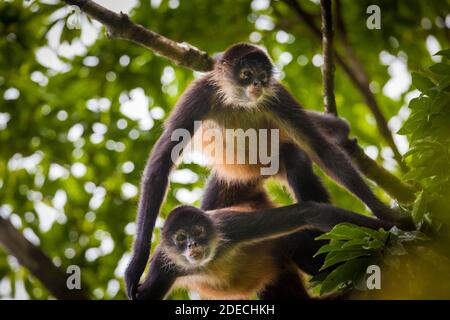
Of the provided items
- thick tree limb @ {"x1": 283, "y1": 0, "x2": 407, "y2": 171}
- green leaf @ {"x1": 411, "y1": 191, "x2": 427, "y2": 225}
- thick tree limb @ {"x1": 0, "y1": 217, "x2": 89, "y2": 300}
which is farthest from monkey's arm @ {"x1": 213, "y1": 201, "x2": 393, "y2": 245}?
thick tree limb @ {"x1": 283, "y1": 0, "x2": 407, "y2": 171}

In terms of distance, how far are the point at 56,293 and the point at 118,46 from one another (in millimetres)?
2380

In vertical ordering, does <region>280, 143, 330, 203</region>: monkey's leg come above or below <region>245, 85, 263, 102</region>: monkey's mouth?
below

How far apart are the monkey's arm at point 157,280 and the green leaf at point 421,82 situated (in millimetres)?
1546

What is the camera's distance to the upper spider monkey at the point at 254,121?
12.1ft

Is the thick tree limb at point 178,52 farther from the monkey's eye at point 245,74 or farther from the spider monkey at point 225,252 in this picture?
the spider monkey at point 225,252

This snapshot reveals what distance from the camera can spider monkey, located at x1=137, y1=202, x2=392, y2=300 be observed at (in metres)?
3.31

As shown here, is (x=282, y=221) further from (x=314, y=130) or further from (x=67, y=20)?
(x=67, y=20)

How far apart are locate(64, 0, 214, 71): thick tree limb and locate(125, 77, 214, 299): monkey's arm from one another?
211mm

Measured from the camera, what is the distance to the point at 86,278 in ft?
15.2

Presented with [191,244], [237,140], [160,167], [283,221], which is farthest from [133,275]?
[237,140]

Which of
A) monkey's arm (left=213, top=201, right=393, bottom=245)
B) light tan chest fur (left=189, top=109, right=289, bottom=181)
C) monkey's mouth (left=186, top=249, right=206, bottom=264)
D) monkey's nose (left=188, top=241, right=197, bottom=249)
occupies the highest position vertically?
light tan chest fur (left=189, top=109, right=289, bottom=181)

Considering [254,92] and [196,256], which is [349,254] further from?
[254,92]

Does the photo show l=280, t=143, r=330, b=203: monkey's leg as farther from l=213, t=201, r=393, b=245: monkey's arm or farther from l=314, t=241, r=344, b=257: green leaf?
l=314, t=241, r=344, b=257: green leaf

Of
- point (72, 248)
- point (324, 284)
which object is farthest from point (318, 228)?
point (72, 248)
